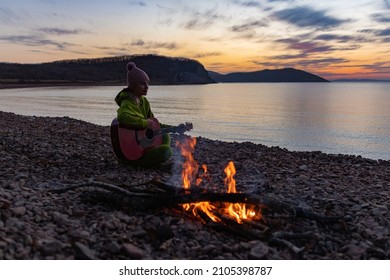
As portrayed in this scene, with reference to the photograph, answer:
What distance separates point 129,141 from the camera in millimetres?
8828

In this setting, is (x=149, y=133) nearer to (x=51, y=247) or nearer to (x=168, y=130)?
(x=168, y=130)

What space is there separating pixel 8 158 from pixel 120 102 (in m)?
2.98

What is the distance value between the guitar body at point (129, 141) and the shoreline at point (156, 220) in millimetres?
396

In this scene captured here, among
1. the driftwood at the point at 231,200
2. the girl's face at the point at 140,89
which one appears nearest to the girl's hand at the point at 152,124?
the girl's face at the point at 140,89

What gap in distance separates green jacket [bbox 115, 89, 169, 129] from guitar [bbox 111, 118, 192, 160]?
188 millimetres

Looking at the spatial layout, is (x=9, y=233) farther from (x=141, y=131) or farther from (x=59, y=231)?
(x=141, y=131)

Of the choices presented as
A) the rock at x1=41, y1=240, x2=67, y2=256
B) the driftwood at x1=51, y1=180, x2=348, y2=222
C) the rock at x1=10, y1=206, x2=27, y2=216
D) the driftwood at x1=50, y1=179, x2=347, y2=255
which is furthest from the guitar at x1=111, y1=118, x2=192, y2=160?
the rock at x1=41, y1=240, x2=67, y2=256

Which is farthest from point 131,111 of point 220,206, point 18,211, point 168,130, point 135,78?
point 18,211

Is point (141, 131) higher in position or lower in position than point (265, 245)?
higher

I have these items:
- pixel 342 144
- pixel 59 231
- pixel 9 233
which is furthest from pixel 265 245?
pixel 342 144

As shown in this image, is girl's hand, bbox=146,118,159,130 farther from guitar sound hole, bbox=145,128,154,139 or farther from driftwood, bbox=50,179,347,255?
driftwood, bbox=50,179,347,255

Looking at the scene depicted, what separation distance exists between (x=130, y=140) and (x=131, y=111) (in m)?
0.68

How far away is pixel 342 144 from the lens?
1033 inches

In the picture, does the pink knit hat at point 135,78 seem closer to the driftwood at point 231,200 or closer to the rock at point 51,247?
the driftwood at point 231,200
